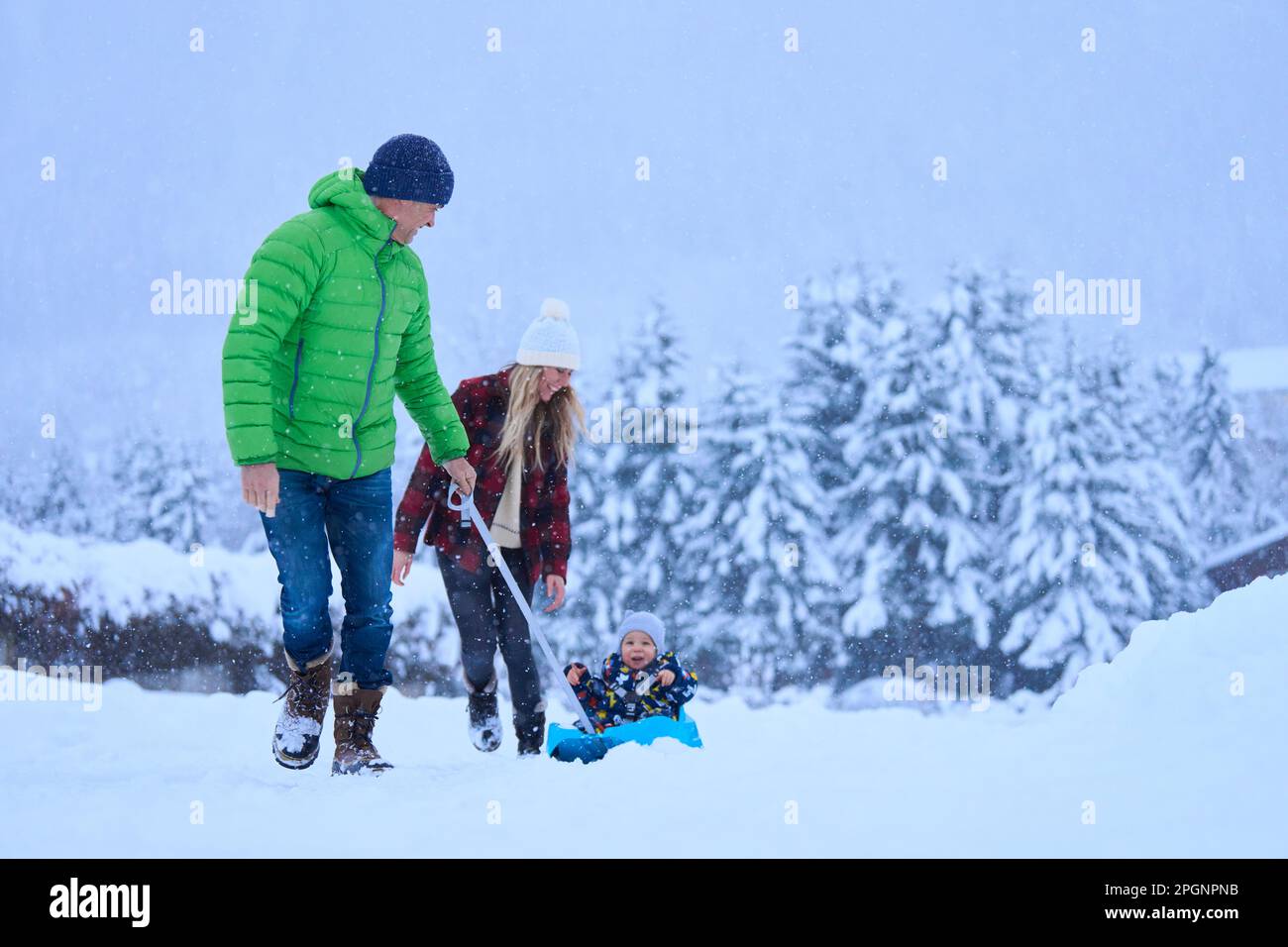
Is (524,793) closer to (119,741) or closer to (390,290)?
(390,290)

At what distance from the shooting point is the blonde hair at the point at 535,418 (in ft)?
17.3

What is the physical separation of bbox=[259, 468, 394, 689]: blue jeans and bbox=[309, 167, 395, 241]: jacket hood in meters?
0.97

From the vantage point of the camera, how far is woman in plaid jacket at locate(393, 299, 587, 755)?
5180 millimetres

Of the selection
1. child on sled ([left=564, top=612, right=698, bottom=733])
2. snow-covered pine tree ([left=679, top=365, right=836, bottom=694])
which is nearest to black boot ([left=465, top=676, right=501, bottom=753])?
child on sled ([left=564, top=612, right=698, bottom=733])

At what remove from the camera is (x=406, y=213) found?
4.23m

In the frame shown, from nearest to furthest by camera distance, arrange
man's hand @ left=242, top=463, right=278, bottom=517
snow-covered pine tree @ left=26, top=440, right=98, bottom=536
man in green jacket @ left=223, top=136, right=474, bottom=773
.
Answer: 1. man's hand @ left=242, top=463, right=278, bottom=517
2. man in green jacket @ left=223, top=136, right=474, bottom=773
3. snow-covered pine tree @ left=26, top=440, right=98, bottom=536

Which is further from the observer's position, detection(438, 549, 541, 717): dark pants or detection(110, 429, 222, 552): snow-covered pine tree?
detection(110, 429, 222, 552): snow-covered pine tree

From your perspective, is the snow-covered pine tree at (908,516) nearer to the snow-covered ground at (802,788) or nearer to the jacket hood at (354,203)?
the snow-covered ground at (802,788)

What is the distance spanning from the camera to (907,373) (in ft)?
80.9

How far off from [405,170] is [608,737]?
8.61 feet

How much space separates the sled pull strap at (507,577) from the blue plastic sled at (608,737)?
0.45 feet

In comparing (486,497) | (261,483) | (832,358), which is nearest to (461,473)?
(486,497)

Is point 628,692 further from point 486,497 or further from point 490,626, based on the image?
point 486,497

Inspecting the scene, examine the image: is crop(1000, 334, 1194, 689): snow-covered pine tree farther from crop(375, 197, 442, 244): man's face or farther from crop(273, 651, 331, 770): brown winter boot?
crop(375, 197, 442, 244): man's face
